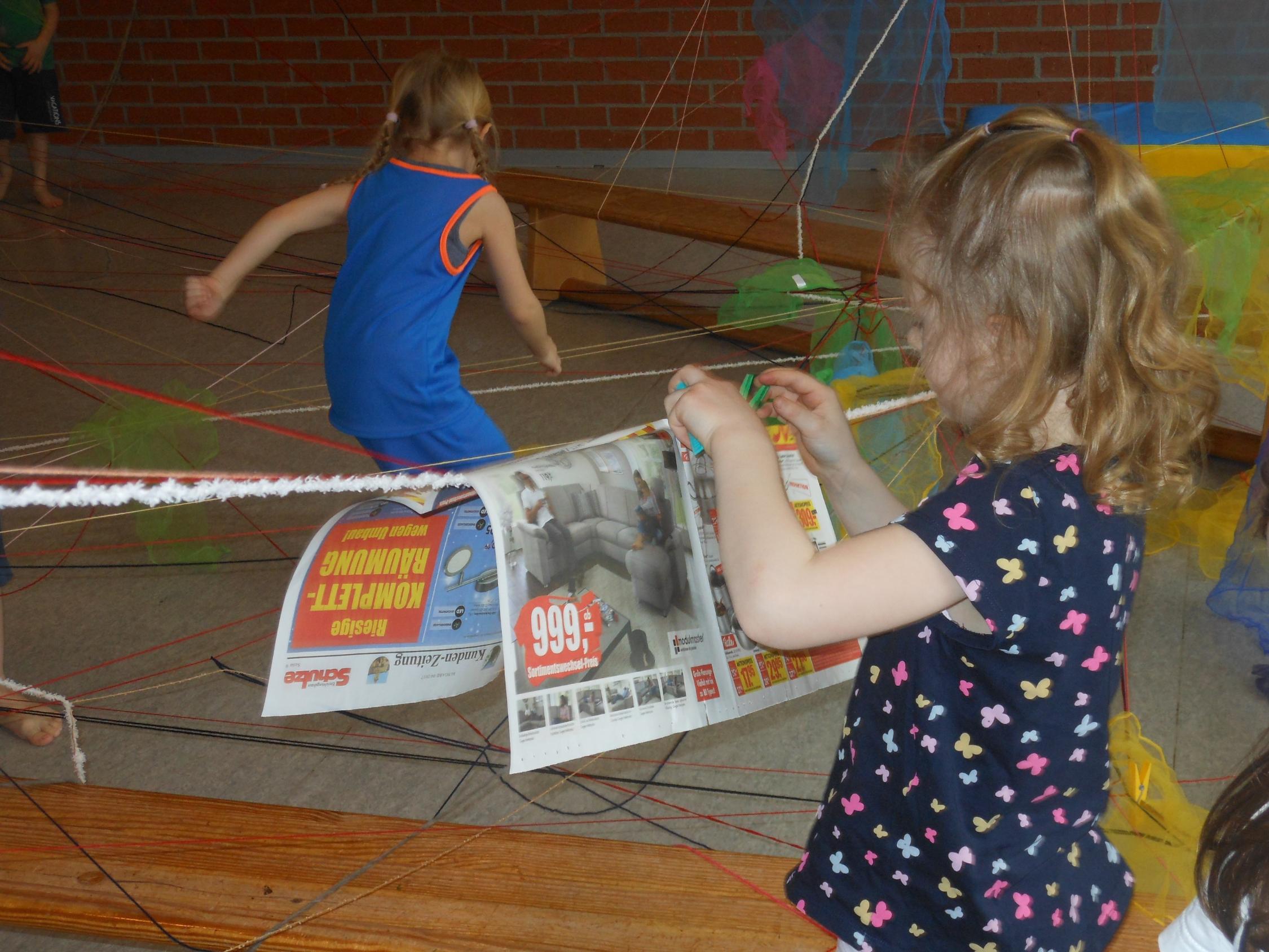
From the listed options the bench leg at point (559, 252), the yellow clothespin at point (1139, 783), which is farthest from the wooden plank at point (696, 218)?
the yellow clothespin at point (1139, 783)

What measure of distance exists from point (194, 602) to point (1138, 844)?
181 centimetres

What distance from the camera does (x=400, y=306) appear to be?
179 centimetres

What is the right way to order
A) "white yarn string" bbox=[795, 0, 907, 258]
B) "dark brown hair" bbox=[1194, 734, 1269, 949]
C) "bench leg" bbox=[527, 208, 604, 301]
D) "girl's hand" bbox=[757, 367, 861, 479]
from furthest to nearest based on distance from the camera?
1. "bench leg" bbox=[527, 208, 604, 301]
2. "white yarn string" bbox=[795, 0, 907, 258]
3. "girl's hand" bbox=[757, 367, 861, 479]
4. "dark brown hair" bbox=[1194, 734, 1269, 949]

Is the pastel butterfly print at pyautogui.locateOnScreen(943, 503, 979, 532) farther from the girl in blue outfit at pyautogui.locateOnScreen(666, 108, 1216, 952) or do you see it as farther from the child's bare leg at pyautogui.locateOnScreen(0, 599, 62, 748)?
the child's bare leg at pyautogui.locateOnScreen(0, 599, 62, 748)

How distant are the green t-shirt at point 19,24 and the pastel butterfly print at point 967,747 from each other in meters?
4.83

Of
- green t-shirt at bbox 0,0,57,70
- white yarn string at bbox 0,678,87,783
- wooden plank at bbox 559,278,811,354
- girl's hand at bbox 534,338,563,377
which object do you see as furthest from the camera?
green t-shirt at bbox 0,0,57,70

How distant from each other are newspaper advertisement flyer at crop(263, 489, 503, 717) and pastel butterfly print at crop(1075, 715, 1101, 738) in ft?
1.68

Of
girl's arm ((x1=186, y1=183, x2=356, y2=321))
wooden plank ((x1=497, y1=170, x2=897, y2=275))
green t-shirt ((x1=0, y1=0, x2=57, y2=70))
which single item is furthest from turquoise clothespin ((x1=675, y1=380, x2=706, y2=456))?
green t-shirt ((x1=0, y1=0, x2=57, y2=70))

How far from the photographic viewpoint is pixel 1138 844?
1404mm

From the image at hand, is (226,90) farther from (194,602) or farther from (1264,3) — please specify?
(1264,3)

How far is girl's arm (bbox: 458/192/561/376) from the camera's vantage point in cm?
183

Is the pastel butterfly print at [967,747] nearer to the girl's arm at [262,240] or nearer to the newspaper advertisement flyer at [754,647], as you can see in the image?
the newspaper advertisement flyer at [754,647]

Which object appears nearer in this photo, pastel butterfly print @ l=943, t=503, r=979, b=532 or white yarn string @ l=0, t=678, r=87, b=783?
pastel butterfly print @ l=943, t=503, r=979, b=532

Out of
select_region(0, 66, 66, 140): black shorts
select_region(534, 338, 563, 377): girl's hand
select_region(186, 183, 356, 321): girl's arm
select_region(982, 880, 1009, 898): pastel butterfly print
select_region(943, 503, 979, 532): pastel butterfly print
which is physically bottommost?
select_region(982, 880, 1009, 898): pastel butterfly print
